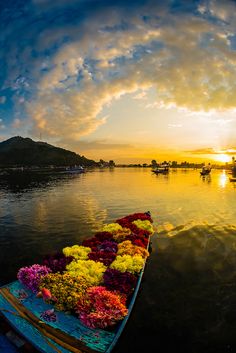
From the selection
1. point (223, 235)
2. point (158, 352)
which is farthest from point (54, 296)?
point (223, 235)

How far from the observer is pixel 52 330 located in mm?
10766

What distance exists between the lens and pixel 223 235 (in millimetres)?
30594

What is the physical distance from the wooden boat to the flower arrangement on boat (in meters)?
0.31

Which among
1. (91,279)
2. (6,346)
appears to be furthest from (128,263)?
(6,346)

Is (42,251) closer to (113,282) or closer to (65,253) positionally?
(65,253)

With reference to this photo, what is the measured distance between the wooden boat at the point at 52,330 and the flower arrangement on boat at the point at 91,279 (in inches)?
12.1

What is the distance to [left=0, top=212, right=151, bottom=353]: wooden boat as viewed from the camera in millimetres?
9898

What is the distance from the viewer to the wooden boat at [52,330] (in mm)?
9898

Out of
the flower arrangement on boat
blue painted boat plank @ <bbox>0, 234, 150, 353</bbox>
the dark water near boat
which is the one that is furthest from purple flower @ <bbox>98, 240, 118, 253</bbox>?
blue painted boat plank @ <bbox>0, 234, 150, 353</bbox>

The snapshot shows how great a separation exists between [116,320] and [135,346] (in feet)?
6.60

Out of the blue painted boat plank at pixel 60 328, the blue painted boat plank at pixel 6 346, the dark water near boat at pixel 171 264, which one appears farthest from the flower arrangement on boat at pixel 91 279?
the dark water near boat at pixel 171 264

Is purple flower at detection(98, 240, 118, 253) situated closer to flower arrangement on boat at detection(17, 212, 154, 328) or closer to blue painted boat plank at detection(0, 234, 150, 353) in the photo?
flower arrangement on boat at detection(17, 212, 154, 328)

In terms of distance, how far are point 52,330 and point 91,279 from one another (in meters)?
4.11

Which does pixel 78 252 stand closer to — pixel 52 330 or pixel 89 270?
pixel 89 270
